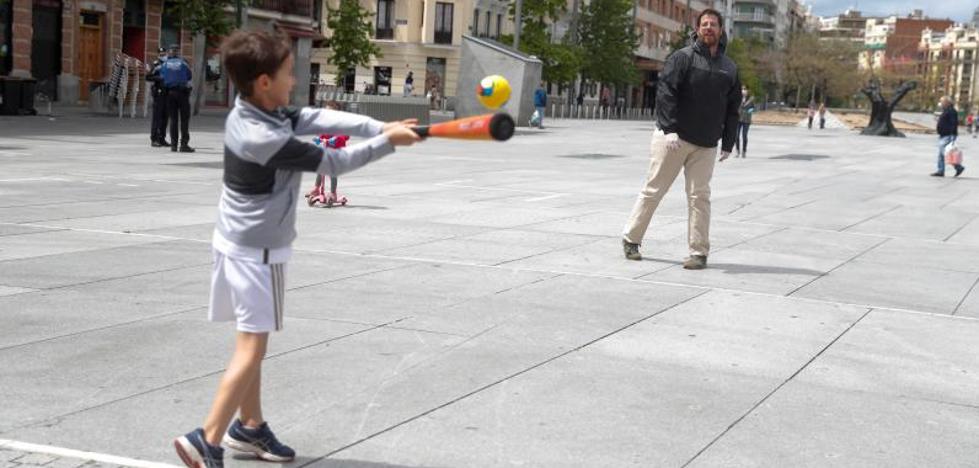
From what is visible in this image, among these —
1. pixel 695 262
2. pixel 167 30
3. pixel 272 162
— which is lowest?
pixel 695 262

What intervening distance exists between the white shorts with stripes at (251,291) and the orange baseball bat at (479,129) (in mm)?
727

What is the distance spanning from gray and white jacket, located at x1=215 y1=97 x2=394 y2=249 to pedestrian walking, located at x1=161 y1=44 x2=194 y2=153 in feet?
56.8

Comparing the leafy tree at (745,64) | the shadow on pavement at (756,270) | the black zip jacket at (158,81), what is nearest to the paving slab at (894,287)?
the shadow on pavement at (756,270)

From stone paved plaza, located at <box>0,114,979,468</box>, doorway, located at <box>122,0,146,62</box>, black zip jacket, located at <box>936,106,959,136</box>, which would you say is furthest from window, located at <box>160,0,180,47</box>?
stone paved plaza, located at <box>0,114,979,468</box>

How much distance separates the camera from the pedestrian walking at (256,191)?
4.27 m

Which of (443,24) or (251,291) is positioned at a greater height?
(443,24)

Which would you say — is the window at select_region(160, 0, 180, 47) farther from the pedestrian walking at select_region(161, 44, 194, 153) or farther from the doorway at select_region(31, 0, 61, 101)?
the pedestrian walking at select_region(161, 44, 194, 153)

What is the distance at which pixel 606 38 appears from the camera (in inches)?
2931

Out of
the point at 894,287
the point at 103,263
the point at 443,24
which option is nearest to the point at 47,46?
the point at 103,263

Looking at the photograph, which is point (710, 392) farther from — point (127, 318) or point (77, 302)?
point (77, 302)

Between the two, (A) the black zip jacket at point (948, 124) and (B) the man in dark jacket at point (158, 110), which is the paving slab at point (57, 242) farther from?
(A) the black zip jacket at point (948, 124)

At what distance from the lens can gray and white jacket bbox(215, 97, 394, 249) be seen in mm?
4250

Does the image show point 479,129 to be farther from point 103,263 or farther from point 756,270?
point 756,270

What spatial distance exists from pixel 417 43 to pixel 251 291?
224 ft
